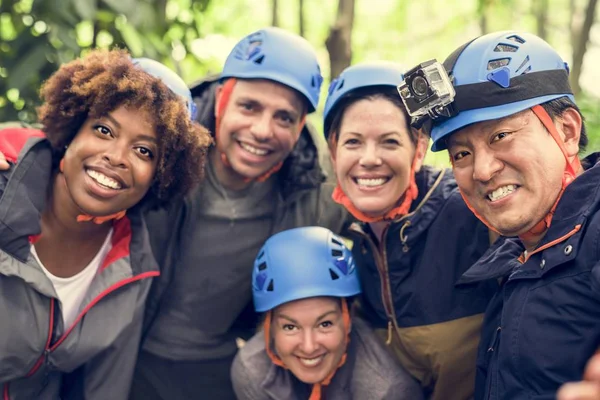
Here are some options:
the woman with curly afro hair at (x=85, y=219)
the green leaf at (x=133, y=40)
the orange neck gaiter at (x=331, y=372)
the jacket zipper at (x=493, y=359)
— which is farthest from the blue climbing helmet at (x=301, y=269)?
the green leaf at (x=133, y=40)

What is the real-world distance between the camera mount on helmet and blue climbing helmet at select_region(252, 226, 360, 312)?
138cm

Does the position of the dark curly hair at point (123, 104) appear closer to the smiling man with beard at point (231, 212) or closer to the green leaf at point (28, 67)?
the smiling man with beard at point (231, 212)

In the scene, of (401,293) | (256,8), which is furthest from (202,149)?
(256,8)

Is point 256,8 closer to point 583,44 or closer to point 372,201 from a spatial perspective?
point 583,44

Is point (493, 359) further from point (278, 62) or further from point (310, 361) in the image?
point (278, 62)

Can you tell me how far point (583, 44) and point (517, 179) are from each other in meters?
4.78

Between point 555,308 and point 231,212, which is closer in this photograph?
point 555,308

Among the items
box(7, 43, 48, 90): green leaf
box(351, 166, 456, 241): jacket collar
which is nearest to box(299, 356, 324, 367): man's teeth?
box(351, 166, 456, 241): jacket collar

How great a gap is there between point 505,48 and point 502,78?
0.71 ft

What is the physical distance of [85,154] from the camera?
4.17 meters

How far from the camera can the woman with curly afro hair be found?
4008 millimetres

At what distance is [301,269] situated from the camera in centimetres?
461

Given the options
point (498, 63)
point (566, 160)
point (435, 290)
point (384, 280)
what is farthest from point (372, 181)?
point (566, 160)

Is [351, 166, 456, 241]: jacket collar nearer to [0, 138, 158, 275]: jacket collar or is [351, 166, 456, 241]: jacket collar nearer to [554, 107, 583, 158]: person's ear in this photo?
[554, 107, 583, 158]: person's ear
